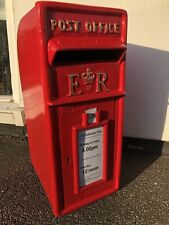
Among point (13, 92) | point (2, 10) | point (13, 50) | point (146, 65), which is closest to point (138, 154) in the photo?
point (146, 65)

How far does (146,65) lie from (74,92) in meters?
1.23

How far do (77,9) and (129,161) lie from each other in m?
1.76

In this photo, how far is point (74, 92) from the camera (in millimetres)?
1608

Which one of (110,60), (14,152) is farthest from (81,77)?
(14,152)

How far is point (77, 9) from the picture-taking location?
1.48m

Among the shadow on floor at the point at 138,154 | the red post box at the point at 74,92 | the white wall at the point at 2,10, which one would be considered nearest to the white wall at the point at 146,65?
the shadow on floor at the point at 138,154

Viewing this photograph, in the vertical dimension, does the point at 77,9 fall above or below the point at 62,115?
above

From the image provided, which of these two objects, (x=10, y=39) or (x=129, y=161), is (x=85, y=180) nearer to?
(x=129, y=161)

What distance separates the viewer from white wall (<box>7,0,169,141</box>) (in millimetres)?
2371

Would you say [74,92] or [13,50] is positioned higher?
[13,50]

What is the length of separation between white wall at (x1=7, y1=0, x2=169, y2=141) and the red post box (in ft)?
2.78

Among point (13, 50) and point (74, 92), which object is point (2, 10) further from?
point (74, 92)

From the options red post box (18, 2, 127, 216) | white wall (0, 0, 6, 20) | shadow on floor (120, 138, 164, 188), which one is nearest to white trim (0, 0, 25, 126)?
white wall (0, 0, 6, 20)

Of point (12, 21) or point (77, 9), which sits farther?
point (12, 21)
